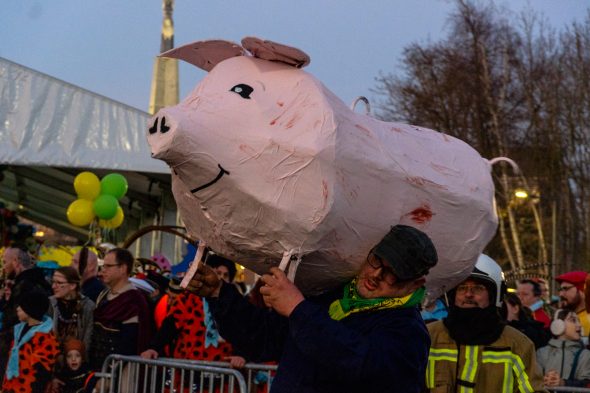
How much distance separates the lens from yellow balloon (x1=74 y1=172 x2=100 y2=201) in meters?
15.1

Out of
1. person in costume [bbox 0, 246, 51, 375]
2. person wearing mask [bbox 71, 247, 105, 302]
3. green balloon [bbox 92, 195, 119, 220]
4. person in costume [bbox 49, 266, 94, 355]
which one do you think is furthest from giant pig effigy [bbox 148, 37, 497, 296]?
green balloon [bbox 92, 195, 119, 220]

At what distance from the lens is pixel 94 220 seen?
15.8 metres

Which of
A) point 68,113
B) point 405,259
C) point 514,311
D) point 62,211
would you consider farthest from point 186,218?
point 62,211

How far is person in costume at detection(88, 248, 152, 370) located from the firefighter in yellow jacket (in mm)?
3064

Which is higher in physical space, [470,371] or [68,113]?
[68,113]

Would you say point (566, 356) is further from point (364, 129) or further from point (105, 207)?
point (105, 207)

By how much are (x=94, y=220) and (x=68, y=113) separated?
1.66 metres

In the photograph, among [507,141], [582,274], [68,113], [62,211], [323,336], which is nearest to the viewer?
[323,336]

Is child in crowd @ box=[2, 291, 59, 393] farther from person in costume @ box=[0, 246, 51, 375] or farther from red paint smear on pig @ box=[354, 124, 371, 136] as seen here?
red paint smear on pig @ box=[354, 124, 371, 136]

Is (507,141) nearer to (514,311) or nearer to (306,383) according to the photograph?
(514,311)

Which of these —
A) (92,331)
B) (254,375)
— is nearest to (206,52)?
(254,375)

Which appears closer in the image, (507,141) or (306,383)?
(306,383)

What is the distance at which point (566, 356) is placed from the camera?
23.7ft

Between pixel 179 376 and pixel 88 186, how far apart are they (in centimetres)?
889
